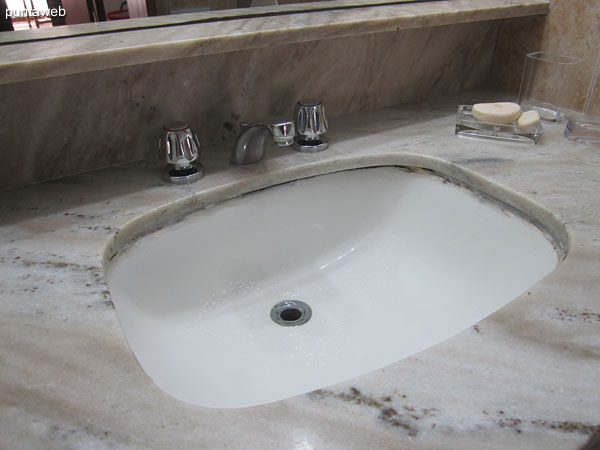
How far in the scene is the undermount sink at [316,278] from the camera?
0.58 m

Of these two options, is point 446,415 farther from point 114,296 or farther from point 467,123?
point 467,123

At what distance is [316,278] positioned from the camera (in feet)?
2.52

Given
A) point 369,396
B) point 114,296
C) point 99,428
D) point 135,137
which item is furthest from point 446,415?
point 135,137

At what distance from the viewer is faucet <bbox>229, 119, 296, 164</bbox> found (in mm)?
693

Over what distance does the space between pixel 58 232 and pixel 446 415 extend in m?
0.46

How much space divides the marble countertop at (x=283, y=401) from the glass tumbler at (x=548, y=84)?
0.32 meters

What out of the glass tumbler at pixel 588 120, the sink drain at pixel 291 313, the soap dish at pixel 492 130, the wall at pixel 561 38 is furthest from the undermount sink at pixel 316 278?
the wall at pixel 561 38

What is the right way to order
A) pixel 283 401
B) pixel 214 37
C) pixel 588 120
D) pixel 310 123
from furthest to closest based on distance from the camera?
pixel 588 120
pixel 310 123
pixel 214 37
pixel 283 401

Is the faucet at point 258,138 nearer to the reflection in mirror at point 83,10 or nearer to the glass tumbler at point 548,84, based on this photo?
the reflection in mirror at point 83,10

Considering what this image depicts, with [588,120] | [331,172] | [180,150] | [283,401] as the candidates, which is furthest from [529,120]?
[283,401]

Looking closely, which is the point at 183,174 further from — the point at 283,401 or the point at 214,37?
the point at 283,401

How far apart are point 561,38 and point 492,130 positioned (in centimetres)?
27

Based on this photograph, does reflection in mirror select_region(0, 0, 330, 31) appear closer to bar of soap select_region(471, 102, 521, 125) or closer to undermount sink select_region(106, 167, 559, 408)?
undermount sink select_region(106, 167, 559, 408)

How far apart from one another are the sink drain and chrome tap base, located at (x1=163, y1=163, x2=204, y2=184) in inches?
8.7
